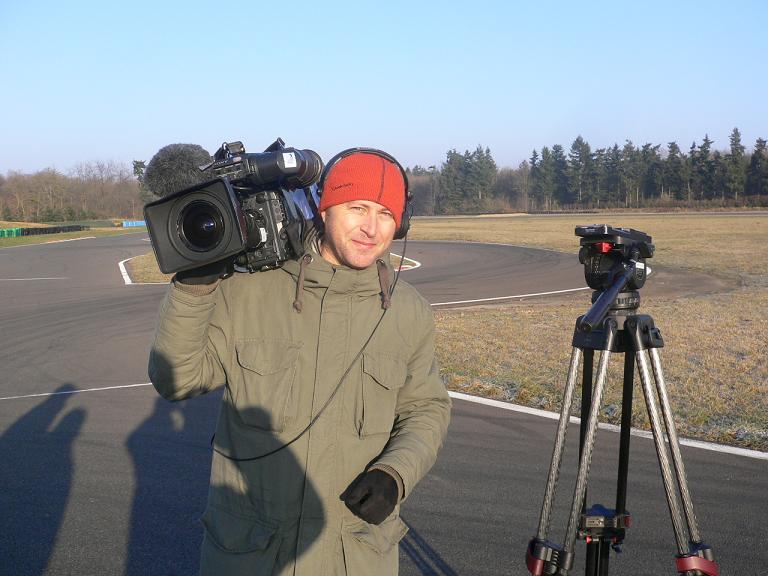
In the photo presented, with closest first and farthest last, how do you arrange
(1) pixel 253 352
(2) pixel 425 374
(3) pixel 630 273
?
(1) pixel 253 352, (2) pixel 425 374, (3) pixel 630 273

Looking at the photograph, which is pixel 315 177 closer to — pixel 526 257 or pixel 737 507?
pixel 737 507

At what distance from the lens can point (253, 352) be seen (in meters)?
2.25

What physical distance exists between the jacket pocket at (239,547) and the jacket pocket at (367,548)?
191 mm

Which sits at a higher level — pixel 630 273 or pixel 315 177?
pixel 315 177

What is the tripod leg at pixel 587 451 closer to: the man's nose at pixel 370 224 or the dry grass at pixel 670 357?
the man's nose at pixel 370 224

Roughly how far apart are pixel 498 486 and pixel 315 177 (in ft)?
10.9

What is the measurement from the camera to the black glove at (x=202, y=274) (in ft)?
7.12

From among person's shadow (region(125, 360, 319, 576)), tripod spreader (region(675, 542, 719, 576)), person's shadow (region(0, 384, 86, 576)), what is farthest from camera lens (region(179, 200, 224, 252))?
person's shadow (region(0, 384, 86, 576))

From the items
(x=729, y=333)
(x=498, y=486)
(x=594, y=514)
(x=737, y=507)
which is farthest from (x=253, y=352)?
(x=729, y=333)

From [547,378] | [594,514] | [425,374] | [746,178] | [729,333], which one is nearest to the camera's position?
[425,374]

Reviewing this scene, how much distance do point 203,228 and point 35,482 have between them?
4.01m

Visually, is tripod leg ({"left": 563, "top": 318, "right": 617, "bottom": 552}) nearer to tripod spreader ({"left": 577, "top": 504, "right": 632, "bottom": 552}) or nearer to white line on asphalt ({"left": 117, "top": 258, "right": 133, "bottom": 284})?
tripod spreader ({"left": 577, "top": 504, "right": 632, "bottom": 552})

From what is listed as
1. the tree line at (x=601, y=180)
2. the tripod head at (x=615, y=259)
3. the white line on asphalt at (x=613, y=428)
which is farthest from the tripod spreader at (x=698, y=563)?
the tree line at (x=601, y=180)

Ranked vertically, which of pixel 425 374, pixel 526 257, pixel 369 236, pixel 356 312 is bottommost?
pixel 526 257
